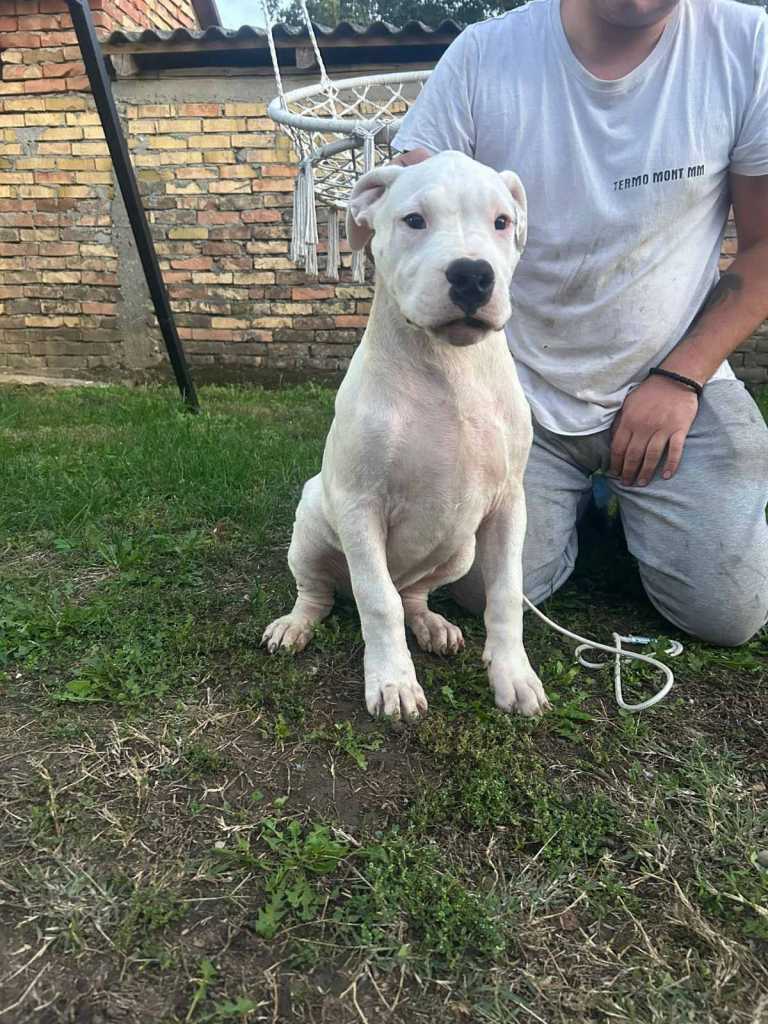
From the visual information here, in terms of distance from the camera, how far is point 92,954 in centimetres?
146

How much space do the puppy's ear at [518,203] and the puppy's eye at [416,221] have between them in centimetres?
33

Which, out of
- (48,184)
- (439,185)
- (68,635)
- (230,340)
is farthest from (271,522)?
(48,184)

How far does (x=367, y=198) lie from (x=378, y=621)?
119 cm

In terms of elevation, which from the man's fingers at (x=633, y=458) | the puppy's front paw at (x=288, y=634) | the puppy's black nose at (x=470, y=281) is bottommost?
the puppy's front paw at (x=288, y=634)

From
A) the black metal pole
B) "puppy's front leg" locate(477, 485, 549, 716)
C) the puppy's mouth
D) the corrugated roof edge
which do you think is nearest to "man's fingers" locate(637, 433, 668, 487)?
"puppy's front leg" locate(477, 485, 549, 716)

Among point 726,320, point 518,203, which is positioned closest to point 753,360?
point 726,320

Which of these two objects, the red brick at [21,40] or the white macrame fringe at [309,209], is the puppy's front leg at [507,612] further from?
the red brick at [21,40]

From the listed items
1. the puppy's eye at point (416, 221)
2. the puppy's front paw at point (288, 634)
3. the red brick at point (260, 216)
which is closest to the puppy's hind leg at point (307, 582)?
the puppy's front paw at point (288, 634)

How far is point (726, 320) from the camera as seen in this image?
114 inches

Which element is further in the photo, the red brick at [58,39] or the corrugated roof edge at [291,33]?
the red brick at [58,39]

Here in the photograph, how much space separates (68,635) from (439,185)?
73.2 inches

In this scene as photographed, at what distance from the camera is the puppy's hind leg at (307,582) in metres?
2.62

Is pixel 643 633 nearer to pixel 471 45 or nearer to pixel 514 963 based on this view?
pixel 514 963

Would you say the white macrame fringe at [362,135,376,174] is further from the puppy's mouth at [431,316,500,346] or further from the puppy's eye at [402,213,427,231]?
the puppy's mouth at [431,316,500,346]
